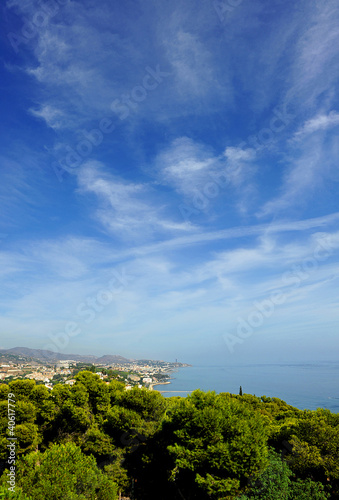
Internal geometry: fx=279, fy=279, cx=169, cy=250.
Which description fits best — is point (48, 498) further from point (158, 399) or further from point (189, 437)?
point (158, 399)

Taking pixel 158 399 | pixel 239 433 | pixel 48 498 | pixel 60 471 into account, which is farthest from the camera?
pixel 158 399

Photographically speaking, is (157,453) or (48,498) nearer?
(48,498)

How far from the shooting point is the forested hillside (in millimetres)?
10430

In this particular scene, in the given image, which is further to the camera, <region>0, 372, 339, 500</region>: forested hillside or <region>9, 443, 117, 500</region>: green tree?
<region>0, 372, 339, 500</region>: forested hillside

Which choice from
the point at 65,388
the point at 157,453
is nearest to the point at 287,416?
the point at 157,453

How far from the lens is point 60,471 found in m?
9.52

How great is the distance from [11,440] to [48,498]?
13.0 m

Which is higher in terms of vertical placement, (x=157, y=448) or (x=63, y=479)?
(x=63, y=479)

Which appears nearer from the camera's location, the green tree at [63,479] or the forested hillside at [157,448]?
the green tree at [63,479]

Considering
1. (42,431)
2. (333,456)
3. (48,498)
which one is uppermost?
(48,498)

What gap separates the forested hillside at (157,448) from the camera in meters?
10.4

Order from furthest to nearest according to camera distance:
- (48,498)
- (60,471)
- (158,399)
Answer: (158,399)
(60,471)
(48,498)

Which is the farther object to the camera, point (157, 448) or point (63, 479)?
point (157, 448)

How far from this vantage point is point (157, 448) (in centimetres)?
1839
